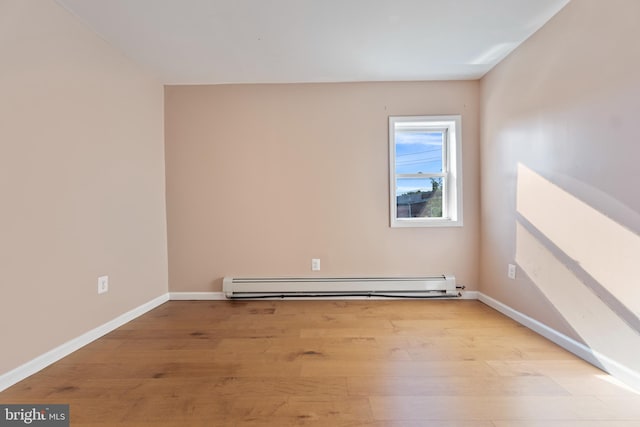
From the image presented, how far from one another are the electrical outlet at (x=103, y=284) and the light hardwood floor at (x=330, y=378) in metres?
0.37

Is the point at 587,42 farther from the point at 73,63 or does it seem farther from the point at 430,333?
the point at 73,63

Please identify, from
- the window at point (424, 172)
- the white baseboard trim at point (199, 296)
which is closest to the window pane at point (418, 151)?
the window at point (424, 172)

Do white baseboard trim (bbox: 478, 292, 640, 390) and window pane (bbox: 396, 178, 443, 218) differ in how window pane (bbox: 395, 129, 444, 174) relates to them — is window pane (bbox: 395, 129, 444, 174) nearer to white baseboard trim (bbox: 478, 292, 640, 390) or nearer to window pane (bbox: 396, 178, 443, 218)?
window pane (bbox: 396, 178, 443, 218)

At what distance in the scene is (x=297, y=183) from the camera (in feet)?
10.0

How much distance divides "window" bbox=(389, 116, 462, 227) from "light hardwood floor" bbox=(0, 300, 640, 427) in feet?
3.94

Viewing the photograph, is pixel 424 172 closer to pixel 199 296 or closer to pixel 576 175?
pixel 576 175

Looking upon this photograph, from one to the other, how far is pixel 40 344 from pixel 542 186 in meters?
3.64

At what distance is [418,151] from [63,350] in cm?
354

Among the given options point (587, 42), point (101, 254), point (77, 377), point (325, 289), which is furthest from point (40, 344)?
point (587, 42)

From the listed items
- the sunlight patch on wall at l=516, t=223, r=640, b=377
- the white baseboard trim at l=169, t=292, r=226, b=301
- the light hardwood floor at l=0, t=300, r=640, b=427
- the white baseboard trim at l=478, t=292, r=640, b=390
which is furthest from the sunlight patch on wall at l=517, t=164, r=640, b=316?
the white baseboard trim at l=169, t=292, r=226, b=301

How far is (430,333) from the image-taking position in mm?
2217

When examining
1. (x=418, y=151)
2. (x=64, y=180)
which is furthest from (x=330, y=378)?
(x=418, y=151)

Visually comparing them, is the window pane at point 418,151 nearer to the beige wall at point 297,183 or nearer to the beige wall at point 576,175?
the beige wall at point 297,183

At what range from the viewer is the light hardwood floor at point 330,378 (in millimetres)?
1344
